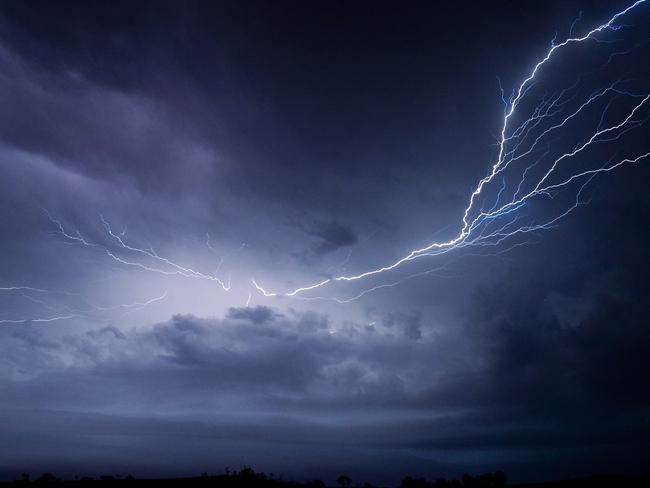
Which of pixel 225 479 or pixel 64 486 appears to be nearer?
pixel 64 486

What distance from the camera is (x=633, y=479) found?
16.7 meters

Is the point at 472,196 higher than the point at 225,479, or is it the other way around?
the point at 472,196

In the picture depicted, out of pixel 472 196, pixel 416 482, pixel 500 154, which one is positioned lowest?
pixel 416 482

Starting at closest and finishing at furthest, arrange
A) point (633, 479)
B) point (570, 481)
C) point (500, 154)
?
point (633, 479) < point (570, 481) < point (500, 154)

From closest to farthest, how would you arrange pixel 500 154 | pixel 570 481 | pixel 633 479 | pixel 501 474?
pixel 633 479 < pixel 570 481 < pixel 501 474 < pixel 500 154

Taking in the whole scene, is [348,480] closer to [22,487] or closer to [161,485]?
[161,485]

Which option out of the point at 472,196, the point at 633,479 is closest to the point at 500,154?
the point at 472,196

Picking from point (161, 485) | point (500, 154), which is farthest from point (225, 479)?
point (500, 154)

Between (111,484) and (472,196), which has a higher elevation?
(472,196)

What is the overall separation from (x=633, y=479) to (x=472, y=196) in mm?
15384

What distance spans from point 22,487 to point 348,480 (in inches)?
542

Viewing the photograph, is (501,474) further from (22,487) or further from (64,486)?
(22,487)

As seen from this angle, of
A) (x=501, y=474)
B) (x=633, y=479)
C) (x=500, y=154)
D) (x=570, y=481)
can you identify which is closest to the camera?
(x=633, y=479)

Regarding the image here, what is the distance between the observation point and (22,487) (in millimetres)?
16672
